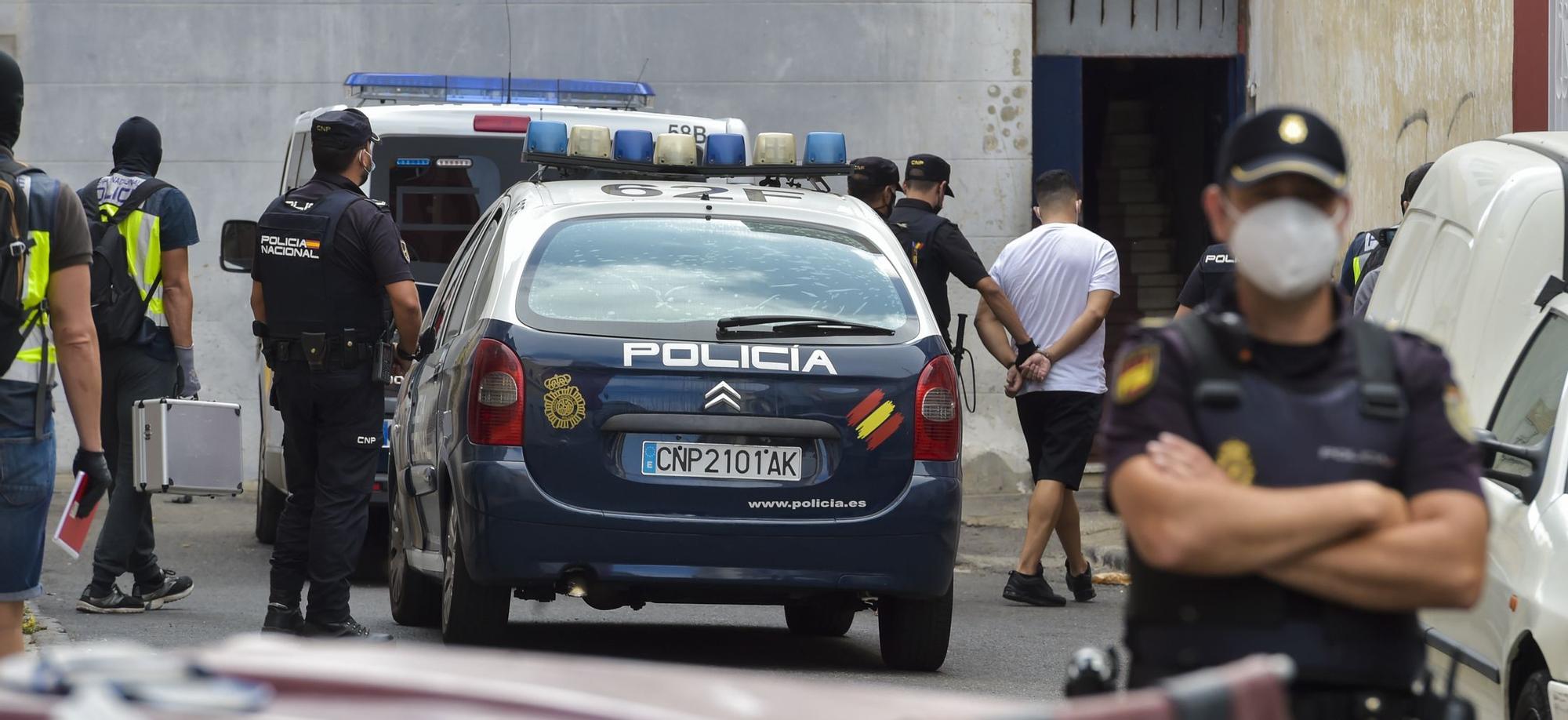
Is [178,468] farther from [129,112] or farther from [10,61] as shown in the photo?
[129,112]

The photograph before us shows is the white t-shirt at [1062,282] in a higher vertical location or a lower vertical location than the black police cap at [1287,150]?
lower

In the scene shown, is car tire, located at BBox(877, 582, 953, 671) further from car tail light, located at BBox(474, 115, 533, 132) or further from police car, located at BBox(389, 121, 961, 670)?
car tail light, located at BBox(474, 115, 533, 132)

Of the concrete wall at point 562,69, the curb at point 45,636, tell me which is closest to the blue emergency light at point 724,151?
the curb at point 45,636

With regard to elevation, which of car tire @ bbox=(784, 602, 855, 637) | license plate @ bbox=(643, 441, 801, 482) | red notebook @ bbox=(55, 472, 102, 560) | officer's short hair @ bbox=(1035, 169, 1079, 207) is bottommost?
car tire @ bbox=(784, 602, 855, 637)

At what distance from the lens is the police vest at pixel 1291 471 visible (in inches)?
114

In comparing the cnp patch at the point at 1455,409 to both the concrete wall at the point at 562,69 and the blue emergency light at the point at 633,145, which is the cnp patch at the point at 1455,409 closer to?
the blue emergency light at the point at 633,145

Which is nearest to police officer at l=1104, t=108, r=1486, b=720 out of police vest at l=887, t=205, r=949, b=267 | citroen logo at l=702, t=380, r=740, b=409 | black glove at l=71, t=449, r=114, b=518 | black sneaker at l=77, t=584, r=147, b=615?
black glove at l=71, t=449, r=114, b=518

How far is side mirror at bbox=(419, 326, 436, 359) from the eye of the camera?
752 centimetres

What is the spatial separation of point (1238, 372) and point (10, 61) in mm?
3640

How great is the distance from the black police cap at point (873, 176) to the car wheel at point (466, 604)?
3835 mm

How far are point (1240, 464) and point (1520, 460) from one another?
275cm

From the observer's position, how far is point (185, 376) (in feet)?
29.0

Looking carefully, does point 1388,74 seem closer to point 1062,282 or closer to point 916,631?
point 1062,282

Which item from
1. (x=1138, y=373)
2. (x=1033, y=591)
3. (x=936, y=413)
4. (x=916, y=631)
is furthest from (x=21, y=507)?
(x=1033, y=591)
